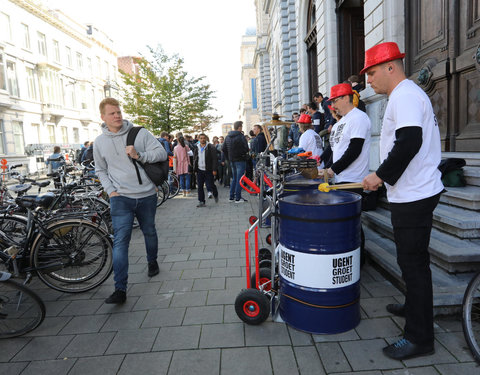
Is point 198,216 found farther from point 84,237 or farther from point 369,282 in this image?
point 369,282

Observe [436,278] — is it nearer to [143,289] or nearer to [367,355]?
[367,355]

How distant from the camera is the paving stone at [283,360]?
2.44 m

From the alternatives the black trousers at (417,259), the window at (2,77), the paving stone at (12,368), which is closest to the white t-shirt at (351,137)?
the black trousers at (417,259)

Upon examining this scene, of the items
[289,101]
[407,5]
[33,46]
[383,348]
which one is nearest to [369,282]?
[383,348]

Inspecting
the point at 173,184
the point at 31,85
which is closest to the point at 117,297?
the point at 173,184

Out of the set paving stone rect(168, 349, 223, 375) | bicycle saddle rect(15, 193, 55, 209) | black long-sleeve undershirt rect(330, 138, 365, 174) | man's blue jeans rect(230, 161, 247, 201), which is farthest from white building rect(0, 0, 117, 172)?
paving stone rect(168, 349, 223, 375)

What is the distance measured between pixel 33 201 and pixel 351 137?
3.66 m

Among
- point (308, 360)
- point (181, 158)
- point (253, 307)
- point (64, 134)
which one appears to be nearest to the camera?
point (308, 360)

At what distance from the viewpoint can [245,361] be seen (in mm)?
2566

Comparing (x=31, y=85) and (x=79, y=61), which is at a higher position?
(x=79, y=61)

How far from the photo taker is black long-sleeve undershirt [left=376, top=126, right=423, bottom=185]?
7.43ft

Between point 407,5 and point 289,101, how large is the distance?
12128mm

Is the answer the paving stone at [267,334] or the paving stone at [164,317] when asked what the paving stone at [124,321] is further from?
the paving stone at [267,334]

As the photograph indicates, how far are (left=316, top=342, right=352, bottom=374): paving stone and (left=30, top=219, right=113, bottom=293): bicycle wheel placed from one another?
8.43 feet
